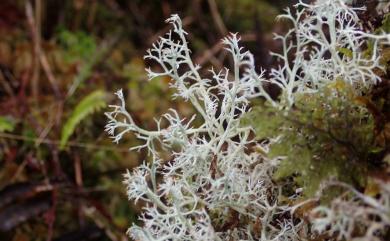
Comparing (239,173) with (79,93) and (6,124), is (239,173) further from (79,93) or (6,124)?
(79,93)

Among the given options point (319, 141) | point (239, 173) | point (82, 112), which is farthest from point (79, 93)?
point (319, 141)

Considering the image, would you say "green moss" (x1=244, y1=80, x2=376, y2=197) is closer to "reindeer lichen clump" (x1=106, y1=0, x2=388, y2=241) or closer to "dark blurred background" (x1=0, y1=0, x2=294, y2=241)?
"reindeer lichen clump" (x1=106, y1=0, x2=388, y2=241)

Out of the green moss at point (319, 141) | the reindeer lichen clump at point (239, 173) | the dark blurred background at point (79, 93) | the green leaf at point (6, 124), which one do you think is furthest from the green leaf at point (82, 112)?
the green moss at point (319, 141)

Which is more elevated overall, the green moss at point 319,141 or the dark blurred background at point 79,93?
the green moss at point 319,141

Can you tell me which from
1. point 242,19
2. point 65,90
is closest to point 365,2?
point 65,90

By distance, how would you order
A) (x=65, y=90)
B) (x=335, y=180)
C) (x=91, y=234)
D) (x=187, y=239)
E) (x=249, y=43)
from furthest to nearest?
(x=249, y=43) < (x=65, y=90) < (x=91, y=234) < (x=187, y=239) < (x=335, y=180)

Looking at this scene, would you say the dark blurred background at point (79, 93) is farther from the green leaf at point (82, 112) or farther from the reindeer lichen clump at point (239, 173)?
the reindeer lichen clump at point (239, 173)

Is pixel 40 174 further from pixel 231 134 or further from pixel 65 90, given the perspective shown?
pixel 231 134
